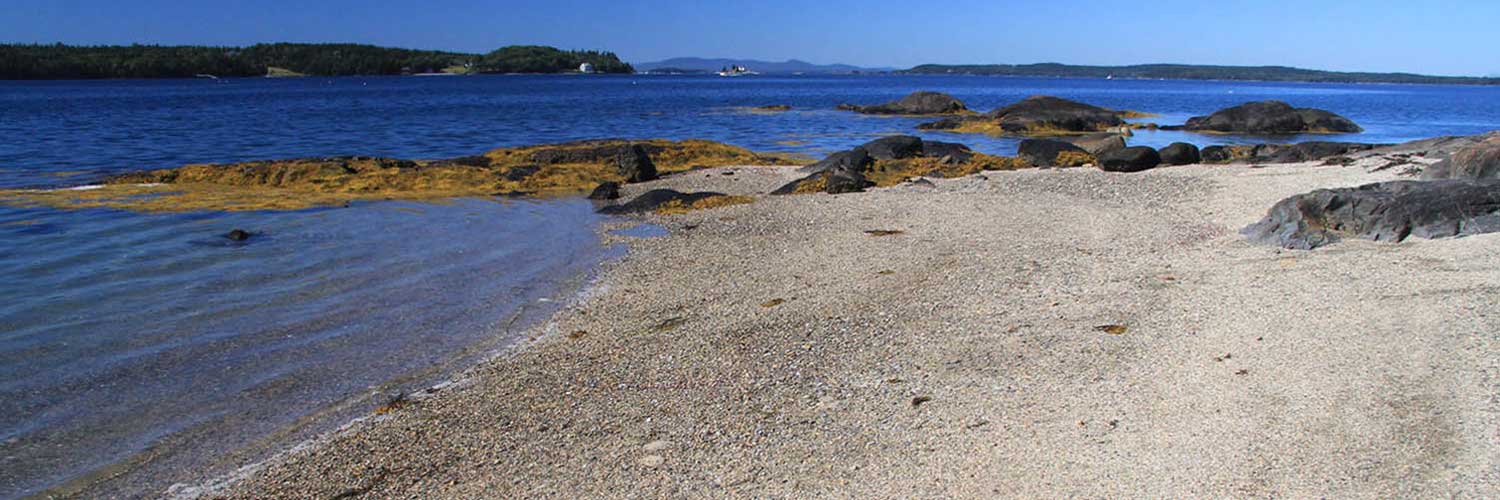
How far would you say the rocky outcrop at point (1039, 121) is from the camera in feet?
145

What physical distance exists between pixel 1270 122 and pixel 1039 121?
10.0 m

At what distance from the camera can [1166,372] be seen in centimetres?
742

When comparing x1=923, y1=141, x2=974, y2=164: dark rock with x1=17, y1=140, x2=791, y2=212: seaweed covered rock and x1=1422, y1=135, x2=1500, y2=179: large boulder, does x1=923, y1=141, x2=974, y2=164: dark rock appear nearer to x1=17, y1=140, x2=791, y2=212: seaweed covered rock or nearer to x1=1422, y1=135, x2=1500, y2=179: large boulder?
x1=17, y1=140, x2=791, y2=212: seaweed covered rock

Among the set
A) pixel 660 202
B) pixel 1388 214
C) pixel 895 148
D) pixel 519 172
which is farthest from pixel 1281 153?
pixel 519 172

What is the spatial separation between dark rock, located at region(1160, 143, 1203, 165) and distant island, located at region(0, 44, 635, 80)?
144 meters

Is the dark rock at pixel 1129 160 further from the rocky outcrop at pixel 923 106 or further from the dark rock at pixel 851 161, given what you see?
the rocky outcrop at pixel 923 106

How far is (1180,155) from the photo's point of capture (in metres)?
24.1

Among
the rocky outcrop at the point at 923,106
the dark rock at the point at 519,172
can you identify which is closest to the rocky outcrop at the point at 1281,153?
the dark rock at the point at 519,172

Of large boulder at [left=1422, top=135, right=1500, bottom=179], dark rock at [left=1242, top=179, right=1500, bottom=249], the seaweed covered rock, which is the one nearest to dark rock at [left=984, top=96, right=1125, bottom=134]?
the seaweed covered rock

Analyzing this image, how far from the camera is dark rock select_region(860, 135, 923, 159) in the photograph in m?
25.8

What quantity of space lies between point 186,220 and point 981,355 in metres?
15.0

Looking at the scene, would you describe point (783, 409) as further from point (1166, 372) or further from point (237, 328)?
point (237, 328)

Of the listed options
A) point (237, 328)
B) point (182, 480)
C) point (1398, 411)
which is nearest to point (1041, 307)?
point (1398, 411)

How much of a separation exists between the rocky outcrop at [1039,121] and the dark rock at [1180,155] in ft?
61.0
